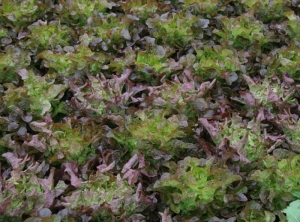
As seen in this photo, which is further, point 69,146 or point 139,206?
point 69,146

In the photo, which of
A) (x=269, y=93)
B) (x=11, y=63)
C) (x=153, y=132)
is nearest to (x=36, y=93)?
(x=11, y=63)

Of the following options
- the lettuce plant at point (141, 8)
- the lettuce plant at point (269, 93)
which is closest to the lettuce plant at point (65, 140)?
the lettuce plant at point (269, 93)

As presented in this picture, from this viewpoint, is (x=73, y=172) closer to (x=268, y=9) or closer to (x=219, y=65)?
(x=219, y=65)

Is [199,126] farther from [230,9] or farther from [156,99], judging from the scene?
[230,9]

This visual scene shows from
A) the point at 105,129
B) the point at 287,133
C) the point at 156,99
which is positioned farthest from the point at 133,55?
the point at 287,133

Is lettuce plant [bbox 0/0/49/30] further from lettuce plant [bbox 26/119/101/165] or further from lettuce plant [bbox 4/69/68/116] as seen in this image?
lettuce plant [bbox 26/119/101/165]

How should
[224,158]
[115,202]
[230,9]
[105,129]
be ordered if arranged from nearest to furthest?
[115,202] → [224,158] → [105,129] → [230,9]

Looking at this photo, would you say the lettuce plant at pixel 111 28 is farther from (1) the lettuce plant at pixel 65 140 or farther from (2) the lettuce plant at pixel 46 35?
(1) the lettuce plant at pixel 65 140
